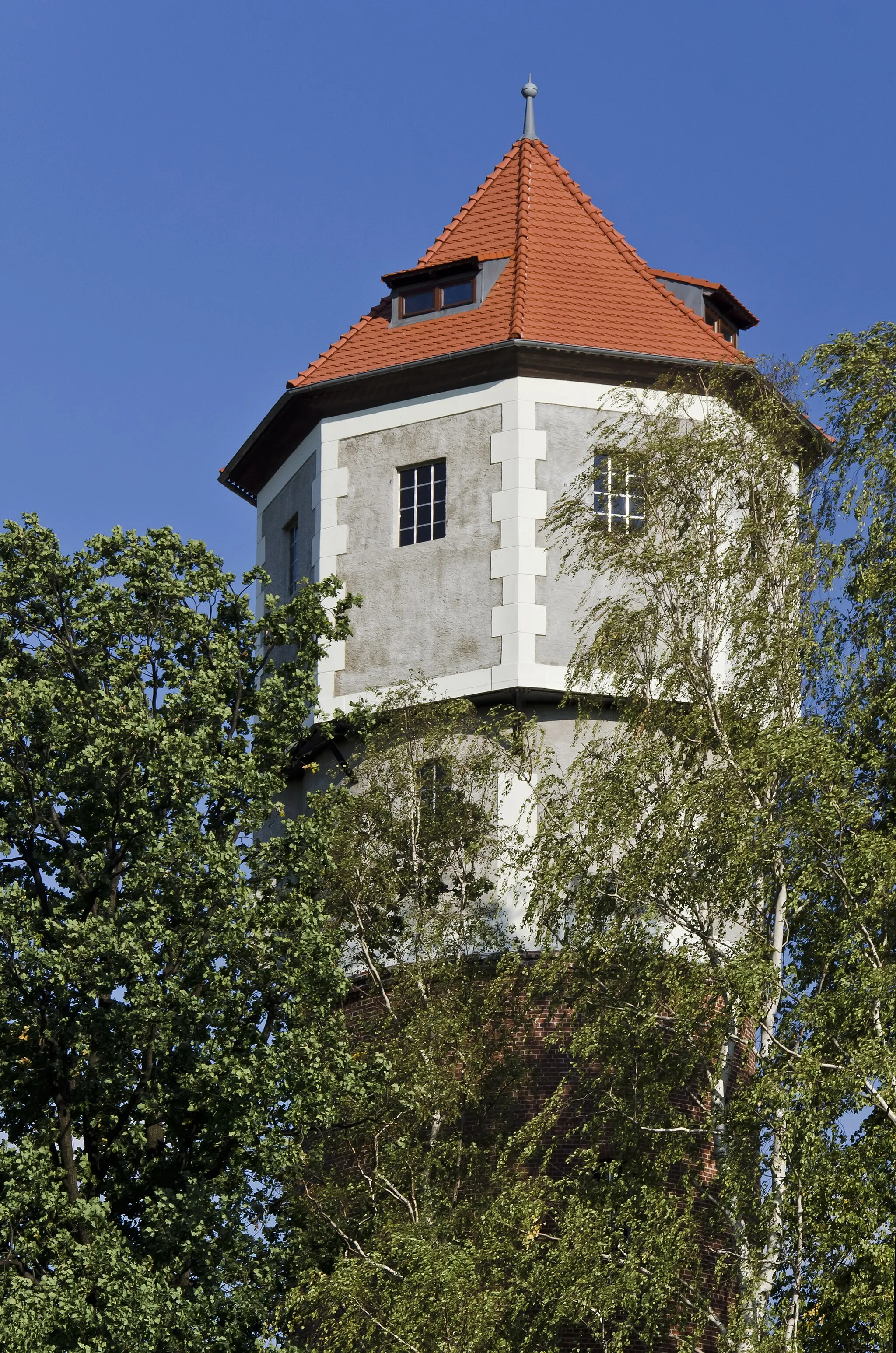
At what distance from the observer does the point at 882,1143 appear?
1623 centimetres

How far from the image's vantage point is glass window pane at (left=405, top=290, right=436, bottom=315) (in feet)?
90.2

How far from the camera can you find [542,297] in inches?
1056

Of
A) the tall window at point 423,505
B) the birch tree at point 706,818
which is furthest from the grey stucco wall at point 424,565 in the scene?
the birch tree at point 706,818

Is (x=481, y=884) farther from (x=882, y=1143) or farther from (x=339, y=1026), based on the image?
(x=882, y=1143)

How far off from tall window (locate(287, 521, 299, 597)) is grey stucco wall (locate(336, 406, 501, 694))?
1.47m

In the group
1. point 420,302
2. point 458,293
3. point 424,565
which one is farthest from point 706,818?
point 420,302

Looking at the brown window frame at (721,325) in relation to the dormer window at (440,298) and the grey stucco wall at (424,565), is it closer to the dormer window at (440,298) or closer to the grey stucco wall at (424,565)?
the dormer window at (440,298)

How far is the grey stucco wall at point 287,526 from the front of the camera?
27000mm

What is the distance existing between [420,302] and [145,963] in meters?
11.3

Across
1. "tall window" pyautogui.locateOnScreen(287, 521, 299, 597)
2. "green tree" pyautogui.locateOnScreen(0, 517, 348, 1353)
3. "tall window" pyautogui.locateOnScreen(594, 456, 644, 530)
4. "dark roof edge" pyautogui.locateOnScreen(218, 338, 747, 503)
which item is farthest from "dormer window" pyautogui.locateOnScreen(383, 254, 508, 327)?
"green tree" pyautogui.locateOnScreen(0, 517, 348, 1353)

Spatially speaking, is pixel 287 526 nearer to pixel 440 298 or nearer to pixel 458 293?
pixel 440 298

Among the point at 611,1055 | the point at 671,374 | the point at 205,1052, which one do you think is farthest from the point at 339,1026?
the point at 671,374

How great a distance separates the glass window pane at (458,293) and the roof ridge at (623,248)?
226 cm

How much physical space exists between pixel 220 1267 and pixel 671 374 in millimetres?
11011
